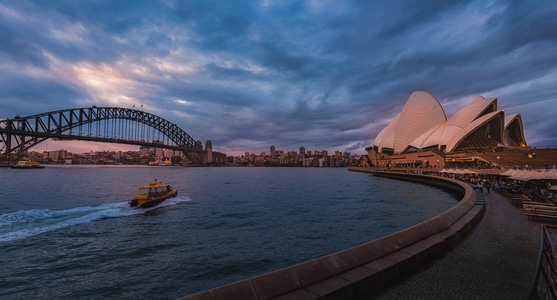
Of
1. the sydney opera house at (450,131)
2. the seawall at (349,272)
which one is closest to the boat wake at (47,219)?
the seawall at (349,272)

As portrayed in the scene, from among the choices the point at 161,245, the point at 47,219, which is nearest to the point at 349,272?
the point at 161,245

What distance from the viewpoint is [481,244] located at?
5906 millimetres

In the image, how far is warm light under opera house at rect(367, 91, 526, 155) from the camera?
180ft

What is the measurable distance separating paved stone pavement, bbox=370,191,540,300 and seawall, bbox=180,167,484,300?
0.59ft

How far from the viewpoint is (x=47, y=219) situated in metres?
15.4

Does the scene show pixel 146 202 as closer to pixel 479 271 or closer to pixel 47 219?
pixel 47 219

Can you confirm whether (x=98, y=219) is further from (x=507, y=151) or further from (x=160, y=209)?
(x=507, y=151)

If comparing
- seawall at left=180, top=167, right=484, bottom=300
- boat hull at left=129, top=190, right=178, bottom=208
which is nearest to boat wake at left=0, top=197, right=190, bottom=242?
boat hull at left=129, top=190, right=178, bottom=208

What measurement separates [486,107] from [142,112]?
4263 inches

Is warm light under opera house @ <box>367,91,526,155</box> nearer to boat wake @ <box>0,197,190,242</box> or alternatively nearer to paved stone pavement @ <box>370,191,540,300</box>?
paved stone pavement @ <box>370,191,540,300</box>

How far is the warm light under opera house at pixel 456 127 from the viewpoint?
54844mm

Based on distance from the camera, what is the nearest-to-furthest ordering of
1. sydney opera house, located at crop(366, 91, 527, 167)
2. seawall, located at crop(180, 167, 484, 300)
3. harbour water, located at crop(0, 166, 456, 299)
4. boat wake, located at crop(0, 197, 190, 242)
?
seawall, located at crop(180, 167, 484, 300), harbour water, located at crop(0, 166, 456, 299), boat wake, located at crop(0, 197, 190, 242), sydney opera house, located at crop(366, 91, 527, 167)

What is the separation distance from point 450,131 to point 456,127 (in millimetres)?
1395

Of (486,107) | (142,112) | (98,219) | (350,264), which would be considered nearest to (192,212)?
(98,219)
